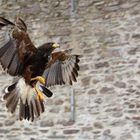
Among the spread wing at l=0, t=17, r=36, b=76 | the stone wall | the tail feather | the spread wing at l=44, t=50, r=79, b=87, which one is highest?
the spread wing at l=0, t=17, r=36, b=76

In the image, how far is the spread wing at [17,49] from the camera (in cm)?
376

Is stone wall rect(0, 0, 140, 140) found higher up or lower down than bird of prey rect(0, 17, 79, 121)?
lower down

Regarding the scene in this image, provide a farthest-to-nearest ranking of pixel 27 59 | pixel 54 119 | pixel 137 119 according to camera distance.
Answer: pixel 54 119 → pixel 137 119 → pixel 27 59

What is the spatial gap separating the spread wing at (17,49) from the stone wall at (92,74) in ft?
7.35

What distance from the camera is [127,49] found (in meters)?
6.04

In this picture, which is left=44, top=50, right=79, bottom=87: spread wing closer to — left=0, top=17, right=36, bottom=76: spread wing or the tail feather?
the tail feather

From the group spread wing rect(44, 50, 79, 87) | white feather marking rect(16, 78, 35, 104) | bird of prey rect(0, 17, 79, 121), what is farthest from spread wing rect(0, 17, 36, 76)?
spread wing rect(44, 50, 79, 87)

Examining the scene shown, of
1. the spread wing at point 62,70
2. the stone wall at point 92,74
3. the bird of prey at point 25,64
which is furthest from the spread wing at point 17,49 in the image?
the stone wall at point 92,74

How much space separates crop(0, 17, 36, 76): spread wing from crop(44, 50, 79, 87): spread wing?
53 cm

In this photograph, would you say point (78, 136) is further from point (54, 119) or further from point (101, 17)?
point (101, 17)

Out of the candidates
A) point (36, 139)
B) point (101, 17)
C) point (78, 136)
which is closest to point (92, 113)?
point (78, 136)

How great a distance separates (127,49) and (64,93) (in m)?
0.98

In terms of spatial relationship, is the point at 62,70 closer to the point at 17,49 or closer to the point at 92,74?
the point at 17,49

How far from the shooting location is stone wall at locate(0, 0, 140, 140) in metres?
5.88
